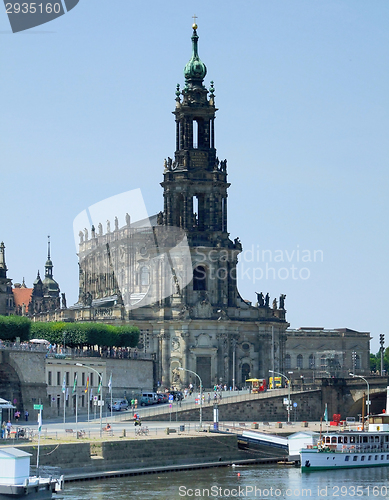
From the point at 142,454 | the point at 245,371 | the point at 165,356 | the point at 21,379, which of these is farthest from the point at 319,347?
the point at 142,454

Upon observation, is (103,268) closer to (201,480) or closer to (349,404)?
(349,404)

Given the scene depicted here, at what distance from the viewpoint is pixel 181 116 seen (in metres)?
143

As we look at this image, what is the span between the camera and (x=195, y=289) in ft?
464

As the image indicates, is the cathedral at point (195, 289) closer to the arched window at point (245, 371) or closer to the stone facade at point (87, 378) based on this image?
the arched window at point (245, 371)

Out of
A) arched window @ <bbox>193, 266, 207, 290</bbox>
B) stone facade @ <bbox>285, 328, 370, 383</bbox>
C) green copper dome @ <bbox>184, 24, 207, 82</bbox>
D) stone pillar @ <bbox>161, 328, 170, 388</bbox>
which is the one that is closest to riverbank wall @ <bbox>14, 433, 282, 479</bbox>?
stone pillar @ <bbox>161, 328, 170, 388</bbox>

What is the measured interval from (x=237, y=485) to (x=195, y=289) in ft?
225

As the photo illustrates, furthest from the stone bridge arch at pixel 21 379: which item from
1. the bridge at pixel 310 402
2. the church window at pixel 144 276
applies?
Answer: the church window at pixel 144 276

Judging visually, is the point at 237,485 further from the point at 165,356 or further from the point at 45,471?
the point at 165,356

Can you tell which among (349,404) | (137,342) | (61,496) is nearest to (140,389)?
(137,342)

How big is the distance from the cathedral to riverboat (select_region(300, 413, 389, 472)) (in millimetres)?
47498

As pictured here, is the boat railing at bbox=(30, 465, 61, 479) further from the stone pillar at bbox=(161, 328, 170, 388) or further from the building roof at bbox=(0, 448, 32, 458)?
the stone pillar at bbox=(161, 328, 170, 388)

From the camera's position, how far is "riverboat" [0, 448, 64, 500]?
6234cm

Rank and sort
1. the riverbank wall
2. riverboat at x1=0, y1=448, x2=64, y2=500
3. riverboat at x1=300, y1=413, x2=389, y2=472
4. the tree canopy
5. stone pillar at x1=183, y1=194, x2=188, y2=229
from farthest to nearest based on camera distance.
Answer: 1. stone pillar at x1=183, y1=194, x2=188, y2=229
2. the tree canopy
3. riverboat at x1=300, y1=413, x2=389, y2=472
4. the riverbank wall
5. riverboat at x1=0, y1=448, x2=64, y2=500

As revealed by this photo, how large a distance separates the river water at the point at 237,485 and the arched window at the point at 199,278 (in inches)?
2282
